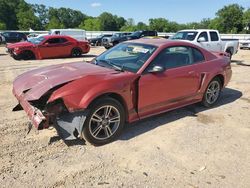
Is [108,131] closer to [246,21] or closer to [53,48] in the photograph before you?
[53,48]

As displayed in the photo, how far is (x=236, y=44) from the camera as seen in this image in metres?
15.4

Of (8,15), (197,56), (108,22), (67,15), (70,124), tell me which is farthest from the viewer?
(67,15)

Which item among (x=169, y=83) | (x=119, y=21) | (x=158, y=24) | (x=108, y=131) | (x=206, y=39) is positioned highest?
(x=119, y=21)

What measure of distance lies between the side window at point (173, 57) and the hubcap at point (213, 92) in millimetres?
972

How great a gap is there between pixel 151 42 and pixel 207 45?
9235 millimetres

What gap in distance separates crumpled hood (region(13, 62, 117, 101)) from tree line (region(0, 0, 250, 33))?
63.8 m

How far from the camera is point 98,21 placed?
94.1 meters

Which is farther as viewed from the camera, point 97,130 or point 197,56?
point 197,56

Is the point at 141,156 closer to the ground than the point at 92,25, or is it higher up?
closer to the ground

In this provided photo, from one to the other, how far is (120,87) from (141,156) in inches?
42.9

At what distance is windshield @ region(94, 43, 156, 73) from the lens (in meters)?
5.01

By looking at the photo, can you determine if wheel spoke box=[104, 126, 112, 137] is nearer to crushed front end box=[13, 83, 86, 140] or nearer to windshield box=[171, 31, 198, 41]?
crushed front end box=[13, 83, 86, 140]

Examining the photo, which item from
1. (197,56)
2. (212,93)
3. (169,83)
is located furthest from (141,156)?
(212,93)

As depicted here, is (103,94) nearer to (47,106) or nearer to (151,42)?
(47,106)
